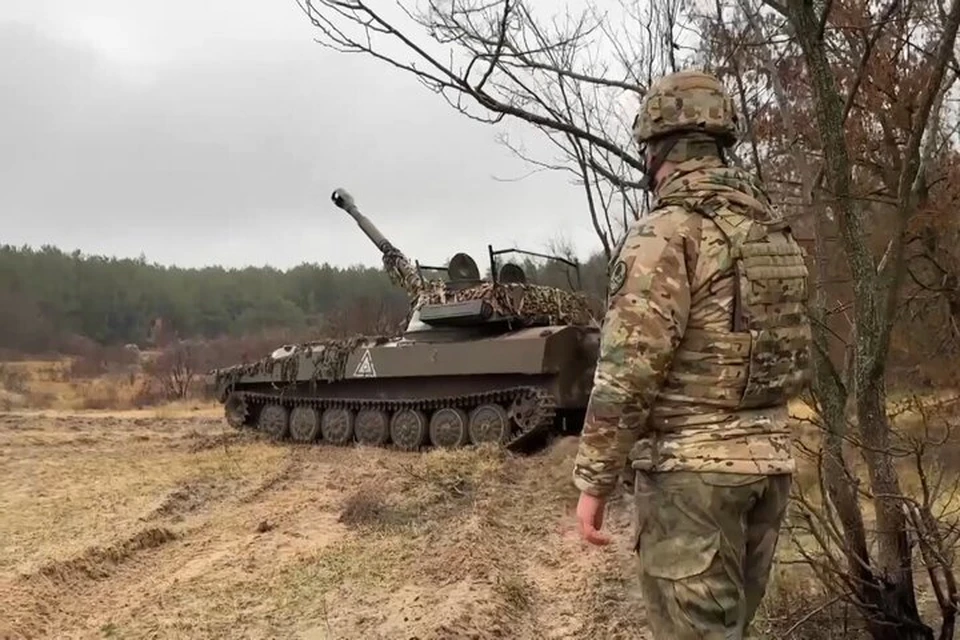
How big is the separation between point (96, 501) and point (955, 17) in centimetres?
794

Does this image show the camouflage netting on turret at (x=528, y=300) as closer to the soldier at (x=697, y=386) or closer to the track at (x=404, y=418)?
the track at (x=404, y=418)

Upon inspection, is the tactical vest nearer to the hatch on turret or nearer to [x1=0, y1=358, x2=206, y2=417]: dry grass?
the hatch on turret

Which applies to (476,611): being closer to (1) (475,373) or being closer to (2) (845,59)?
(2) (845,59)

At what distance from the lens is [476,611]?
5.25 meters

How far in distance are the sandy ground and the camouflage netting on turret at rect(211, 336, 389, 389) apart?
7.12 feet

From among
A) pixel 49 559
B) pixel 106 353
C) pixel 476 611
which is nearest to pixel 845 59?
pixel 476 611

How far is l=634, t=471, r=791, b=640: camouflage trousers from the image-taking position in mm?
2744

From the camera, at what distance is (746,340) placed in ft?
9.17

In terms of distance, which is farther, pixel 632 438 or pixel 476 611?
pixel 476 611

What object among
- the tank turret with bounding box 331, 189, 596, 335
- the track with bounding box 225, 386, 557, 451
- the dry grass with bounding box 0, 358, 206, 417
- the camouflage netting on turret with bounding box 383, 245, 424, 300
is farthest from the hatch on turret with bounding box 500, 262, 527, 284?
the dry grass with bounding box 0, 358, 206, 417

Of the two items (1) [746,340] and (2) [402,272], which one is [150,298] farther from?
(1) [746,340]

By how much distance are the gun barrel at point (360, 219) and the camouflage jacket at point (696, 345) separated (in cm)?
1252

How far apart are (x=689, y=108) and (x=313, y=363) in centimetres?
1181

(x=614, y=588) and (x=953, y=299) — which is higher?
(x=953, y=299)
